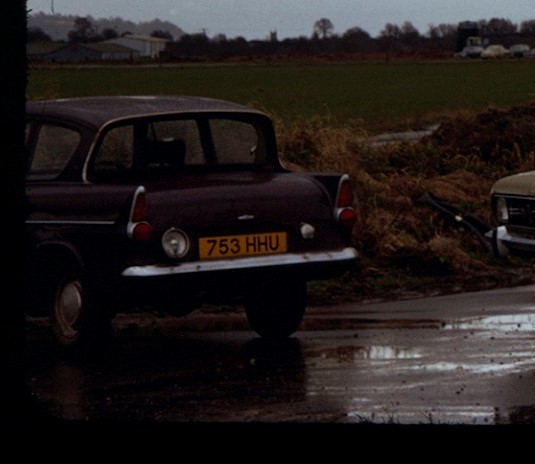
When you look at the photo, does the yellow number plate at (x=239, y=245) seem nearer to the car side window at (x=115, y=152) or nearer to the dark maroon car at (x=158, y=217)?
the dark maroon car at (x=158, y=217)

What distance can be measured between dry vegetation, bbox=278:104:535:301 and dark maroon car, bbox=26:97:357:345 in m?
2.71

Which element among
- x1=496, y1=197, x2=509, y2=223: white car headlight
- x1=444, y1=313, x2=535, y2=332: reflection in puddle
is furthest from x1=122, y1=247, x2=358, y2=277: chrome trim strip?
x1=496, y1=197, x2=509, y2=223: white car headlight

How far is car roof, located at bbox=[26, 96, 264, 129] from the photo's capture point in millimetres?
8703

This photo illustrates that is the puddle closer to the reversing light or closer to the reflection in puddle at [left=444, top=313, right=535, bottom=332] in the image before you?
the reflection in puddle at [left=444, top=313, right=535, bottom=332]

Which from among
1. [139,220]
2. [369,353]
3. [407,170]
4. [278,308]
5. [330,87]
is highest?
[139,220]

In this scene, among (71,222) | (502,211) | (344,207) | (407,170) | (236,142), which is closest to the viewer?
(71,222)

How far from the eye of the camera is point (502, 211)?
37.2 feet

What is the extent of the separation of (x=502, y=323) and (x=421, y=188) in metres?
5.76

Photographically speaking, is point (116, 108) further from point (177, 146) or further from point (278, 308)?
point (278, 308)

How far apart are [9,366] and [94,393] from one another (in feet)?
11.7

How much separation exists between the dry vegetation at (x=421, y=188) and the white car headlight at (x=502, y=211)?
31.4 inches

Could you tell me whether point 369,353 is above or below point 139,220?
below

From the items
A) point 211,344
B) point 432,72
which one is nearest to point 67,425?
point 211,344

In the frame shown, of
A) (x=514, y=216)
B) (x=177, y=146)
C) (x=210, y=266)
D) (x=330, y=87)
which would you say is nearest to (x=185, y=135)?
(x=177, y=146)
